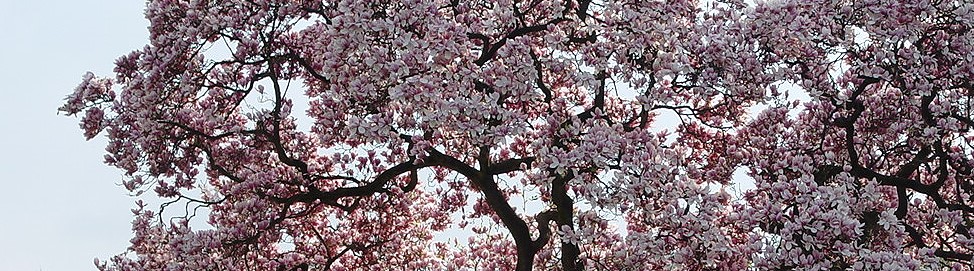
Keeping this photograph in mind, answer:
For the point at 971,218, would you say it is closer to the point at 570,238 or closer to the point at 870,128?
the point at 870,128

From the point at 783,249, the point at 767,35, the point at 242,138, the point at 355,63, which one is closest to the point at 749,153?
the point at 767,35

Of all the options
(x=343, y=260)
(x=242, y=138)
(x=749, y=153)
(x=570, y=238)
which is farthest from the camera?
(x=343, y=260)

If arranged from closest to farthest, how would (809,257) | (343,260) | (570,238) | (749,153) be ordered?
(809,257), (570,238), (749,153), (343,260)

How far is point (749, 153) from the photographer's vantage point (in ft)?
24.5

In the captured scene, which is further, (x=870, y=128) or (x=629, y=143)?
(x=870, y=128)

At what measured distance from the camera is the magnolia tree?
6379mm

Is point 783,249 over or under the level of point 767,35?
under

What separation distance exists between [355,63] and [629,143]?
6.32 ft

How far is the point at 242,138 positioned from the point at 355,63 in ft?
7.37

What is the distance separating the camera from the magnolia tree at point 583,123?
638cm

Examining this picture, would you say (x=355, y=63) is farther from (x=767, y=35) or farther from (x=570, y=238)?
(x=767, y=35)

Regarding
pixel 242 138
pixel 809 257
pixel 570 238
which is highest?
pixel 242 138

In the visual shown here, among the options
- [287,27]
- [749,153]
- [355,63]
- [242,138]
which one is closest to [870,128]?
[749,153]

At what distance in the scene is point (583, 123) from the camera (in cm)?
700
